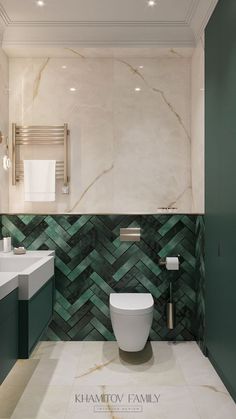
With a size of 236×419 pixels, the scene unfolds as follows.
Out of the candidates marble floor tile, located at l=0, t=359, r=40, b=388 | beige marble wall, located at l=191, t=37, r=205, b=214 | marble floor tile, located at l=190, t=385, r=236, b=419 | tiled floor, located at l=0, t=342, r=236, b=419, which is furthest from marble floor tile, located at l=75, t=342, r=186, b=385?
beige marble wall, located at l=191, t=37, r=205, b=214

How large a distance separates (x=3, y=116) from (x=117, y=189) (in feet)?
3.89

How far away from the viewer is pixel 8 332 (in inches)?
63.8

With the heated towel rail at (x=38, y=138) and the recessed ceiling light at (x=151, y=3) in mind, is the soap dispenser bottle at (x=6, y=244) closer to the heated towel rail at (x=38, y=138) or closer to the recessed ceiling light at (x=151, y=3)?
the heated towel rail at (x=38, y=138)

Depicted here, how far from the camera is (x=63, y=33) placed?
2.71 metres

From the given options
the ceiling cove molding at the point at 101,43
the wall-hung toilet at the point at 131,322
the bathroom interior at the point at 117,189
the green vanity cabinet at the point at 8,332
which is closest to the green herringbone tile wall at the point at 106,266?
the bathroom interior at the point at 117,189

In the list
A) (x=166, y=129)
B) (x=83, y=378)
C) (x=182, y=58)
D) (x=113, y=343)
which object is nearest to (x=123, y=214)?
(x=166, y=129)

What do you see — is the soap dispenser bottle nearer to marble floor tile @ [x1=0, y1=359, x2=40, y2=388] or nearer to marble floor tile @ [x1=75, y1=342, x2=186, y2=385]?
marble floor tile @ [x1=0, y1=359, x2=40, y2=388]

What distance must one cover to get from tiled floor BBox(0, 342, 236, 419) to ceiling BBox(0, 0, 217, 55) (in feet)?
8.35

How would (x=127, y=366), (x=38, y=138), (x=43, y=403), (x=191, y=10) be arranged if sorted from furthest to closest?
(x=38, y=138)
(x=191, y=10)
(x=127, y=366)
(x=43, y=403)

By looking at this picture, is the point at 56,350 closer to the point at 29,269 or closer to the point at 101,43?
the point at 29,269

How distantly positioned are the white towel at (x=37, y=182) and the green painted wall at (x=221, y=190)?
136 cm

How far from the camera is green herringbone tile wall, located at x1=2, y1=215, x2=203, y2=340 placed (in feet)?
9.02

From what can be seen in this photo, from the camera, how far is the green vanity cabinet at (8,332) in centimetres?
153

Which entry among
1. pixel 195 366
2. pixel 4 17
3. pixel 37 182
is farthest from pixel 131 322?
pixel 4 17
